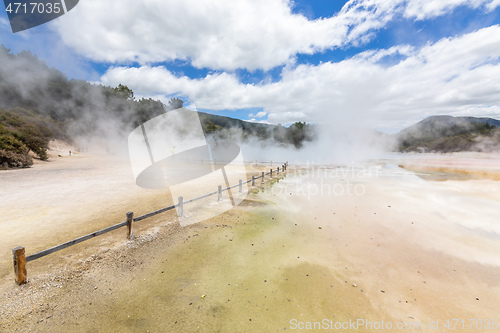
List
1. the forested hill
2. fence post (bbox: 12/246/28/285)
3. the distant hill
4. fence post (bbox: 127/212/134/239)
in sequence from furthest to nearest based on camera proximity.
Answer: the distant hill
the forested hill
fence post (bbox: 127/212/134/239)
fence post (bbox: 12/246/28/285)

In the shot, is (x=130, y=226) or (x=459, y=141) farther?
(x=459, y=141)

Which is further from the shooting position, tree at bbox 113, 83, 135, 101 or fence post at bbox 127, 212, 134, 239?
tree at bbox 113, 83, 135, 101

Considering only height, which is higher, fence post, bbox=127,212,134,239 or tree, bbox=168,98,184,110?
tree, bbox=168,98,184,110

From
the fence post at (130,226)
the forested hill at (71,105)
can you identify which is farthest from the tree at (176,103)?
the fence post at (130,226)

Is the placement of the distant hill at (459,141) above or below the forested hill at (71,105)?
below

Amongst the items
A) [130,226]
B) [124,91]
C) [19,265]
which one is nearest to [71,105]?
[124,91]

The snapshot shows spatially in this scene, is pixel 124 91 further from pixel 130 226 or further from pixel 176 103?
pixel 130 226

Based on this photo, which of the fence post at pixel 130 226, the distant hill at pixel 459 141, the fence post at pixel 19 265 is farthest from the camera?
the distant hill at pixel 459 141

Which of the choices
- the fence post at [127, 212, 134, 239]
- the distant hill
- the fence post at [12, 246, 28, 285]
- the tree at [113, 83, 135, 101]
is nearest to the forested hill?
the tree at [113, 83, 135, 101]

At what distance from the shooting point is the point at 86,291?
426 cm

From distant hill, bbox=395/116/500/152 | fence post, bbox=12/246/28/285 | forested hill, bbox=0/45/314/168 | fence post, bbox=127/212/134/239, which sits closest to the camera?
fence post, bbox=12/246/28/285

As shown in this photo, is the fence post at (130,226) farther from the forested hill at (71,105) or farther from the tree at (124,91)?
the tree at (124,91)

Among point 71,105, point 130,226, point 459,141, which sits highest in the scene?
point 71,105

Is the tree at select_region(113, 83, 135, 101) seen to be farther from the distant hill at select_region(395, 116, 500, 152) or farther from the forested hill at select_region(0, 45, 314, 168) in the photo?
the distant hill at select_region(395, 116, 500, 152)
